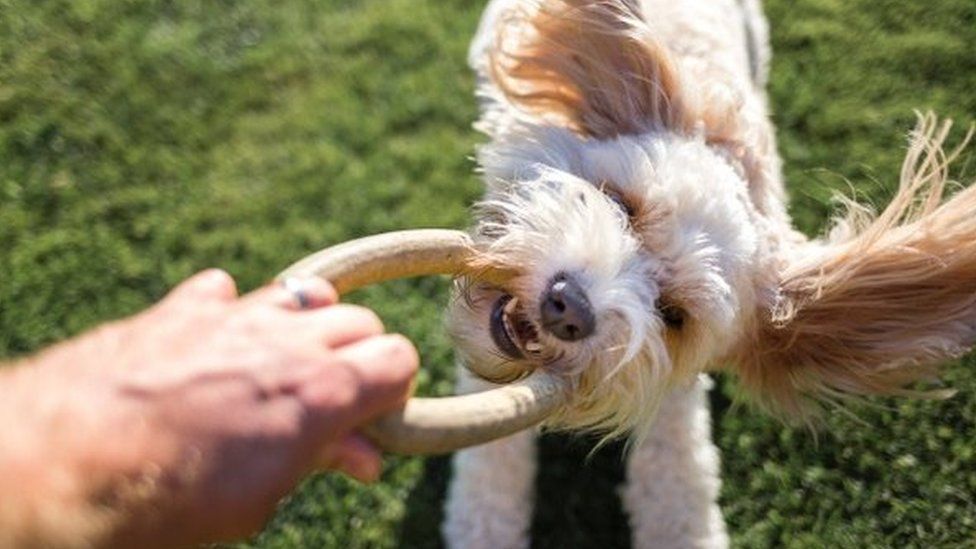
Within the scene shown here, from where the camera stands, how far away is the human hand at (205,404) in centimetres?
121

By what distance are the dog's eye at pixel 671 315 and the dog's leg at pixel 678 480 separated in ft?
2.31

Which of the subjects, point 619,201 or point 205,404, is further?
point 619,201

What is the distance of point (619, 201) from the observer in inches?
98.3

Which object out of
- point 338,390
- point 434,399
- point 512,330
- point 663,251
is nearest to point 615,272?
point 663,251

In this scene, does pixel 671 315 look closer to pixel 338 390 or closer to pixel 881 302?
pixel 881 302

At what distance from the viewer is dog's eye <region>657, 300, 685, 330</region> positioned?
8.00ft

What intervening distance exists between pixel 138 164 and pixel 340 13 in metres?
1.15

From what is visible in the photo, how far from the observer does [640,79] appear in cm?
263

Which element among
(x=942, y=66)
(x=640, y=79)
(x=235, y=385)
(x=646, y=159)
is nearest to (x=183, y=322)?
(x=235, y=385)

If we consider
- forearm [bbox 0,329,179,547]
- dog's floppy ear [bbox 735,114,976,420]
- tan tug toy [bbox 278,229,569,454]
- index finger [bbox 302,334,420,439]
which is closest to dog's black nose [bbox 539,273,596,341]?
tan tug toy [bbox 278,229,569,454]

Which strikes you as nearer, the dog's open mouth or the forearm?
the forearm

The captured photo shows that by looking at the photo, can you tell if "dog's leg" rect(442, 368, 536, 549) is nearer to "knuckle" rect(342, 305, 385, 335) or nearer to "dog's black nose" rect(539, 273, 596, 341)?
"dog's black nose" rect(539, 273, 596, 341)

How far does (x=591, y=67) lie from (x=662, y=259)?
0.63 meters

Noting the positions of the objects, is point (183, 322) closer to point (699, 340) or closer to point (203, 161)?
point (699, 340)
